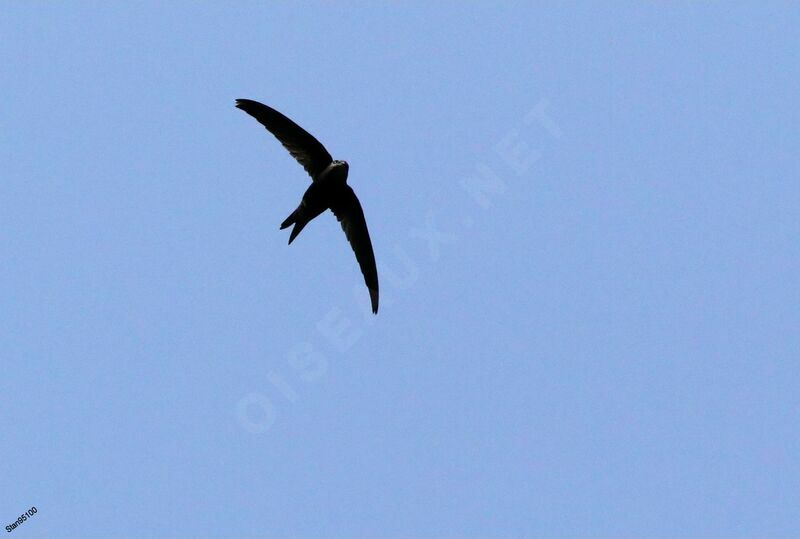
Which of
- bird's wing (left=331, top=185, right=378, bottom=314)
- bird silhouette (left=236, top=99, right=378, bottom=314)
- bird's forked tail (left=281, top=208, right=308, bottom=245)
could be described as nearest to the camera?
bird silhouette (left=236, top=99, right=378, bottom=314)

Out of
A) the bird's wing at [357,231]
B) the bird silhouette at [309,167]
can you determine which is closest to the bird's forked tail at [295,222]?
the bird silhouette at [309,167]

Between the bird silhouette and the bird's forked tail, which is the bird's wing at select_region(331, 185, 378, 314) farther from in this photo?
the bird's forked tail

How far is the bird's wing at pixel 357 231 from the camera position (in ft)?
65.3

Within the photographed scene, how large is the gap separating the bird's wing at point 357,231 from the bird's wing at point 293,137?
0.61 m

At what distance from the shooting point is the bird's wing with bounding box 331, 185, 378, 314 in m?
19.9

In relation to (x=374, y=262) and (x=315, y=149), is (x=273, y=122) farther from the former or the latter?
(x=374, y=262)

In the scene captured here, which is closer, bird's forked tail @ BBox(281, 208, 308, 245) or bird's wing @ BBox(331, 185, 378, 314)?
bird's forked tail @ BBox(281, 208, 308, 245)

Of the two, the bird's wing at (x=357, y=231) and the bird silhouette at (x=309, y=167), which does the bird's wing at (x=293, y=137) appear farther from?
the bird's wing at (x=357, y=231)

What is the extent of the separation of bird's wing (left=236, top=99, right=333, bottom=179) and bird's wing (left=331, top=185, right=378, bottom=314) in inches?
23.9

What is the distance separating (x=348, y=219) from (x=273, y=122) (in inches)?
83.4

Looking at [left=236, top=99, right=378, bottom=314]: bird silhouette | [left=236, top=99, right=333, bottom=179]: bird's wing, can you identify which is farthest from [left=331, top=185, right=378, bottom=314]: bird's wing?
[left=236, top=99, right=333, bottom=179]: bird's wing

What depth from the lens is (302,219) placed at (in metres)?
19.7

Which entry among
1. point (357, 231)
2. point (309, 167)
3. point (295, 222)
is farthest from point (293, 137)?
point (357, 231)

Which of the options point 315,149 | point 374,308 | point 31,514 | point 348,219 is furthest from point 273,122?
point 31,514
